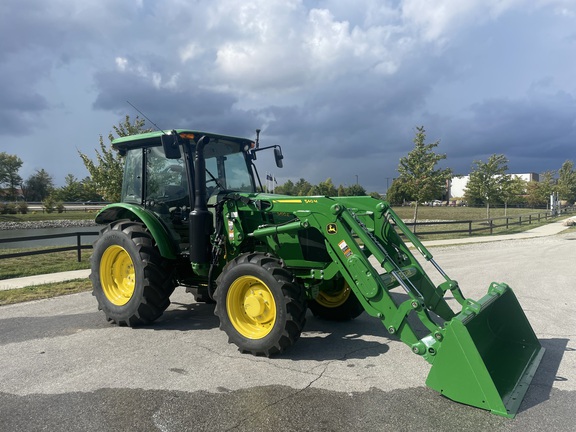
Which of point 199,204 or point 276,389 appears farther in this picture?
point 199,204

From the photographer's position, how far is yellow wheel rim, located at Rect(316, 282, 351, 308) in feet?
19.5

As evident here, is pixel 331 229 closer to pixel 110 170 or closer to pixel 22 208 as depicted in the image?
pixel 110 170

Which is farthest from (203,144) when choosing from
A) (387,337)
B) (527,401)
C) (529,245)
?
(529,245)

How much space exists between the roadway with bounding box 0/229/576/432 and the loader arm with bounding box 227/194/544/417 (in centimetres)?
21

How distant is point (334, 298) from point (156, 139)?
130 inches

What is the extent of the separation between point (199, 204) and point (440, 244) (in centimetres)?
1452

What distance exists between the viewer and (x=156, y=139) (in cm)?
605

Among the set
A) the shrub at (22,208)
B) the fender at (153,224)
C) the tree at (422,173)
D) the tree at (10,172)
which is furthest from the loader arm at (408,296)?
the tree at (10,172)

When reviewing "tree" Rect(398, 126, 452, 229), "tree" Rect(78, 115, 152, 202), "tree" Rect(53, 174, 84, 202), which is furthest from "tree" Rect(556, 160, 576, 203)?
"tree" Rect(53, 174, 84, 202)

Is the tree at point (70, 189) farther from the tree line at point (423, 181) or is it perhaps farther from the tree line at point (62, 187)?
the tree line at point (423, 181)

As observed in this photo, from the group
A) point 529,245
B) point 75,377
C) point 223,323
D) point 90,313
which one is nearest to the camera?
point 75,377

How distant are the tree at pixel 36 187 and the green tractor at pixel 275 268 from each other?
80.8m

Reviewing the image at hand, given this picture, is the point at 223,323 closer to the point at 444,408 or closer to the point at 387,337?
the point at 387,337

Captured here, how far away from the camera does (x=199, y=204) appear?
17.8 ft
